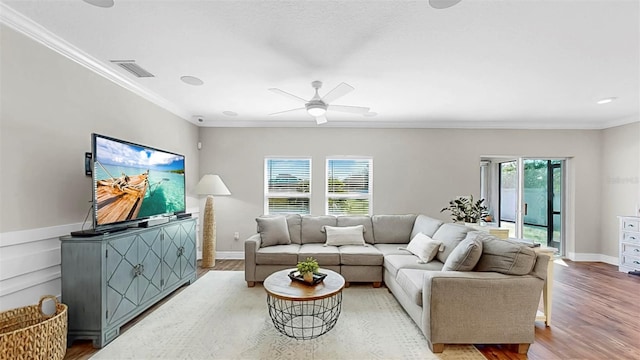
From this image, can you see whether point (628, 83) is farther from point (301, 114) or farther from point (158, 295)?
point (158, 295)

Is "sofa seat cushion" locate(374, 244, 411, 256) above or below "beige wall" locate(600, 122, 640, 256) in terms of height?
below

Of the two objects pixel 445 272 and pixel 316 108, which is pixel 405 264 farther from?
pixel 316 108

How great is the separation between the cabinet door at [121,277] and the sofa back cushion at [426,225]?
342 centimetres

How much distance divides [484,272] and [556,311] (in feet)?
5.15

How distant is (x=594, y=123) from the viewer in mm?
5418

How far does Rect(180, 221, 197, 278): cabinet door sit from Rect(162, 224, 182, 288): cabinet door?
78 millimetres

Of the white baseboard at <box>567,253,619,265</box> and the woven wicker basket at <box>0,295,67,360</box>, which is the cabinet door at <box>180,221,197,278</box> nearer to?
the woven wicker basket at <box>0,295,67,360</box>

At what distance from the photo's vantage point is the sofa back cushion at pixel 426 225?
153 inches

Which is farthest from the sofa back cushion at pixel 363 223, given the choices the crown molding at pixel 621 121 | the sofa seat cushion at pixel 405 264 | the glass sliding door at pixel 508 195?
the crown molding at pixel 621 121

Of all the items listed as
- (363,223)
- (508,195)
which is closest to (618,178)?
(508,195)

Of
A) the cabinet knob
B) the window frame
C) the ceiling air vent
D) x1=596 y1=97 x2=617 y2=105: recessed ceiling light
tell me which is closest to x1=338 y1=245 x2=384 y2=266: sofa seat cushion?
the window frame

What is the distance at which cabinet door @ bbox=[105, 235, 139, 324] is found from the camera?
8.23 ft

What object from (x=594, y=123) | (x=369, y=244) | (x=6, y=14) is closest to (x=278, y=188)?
(x=369, y=244)

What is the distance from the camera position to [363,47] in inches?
99.3
